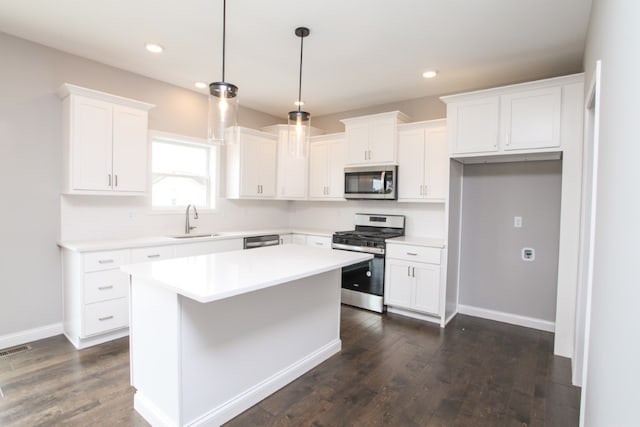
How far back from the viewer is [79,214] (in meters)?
3.35

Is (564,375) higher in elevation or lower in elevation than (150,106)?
lower

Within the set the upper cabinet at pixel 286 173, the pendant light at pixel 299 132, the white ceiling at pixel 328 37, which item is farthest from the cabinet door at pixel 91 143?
the upper cabinet at pixel 286 173

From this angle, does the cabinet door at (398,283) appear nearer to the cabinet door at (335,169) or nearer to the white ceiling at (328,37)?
the cabinet door at (335,169)

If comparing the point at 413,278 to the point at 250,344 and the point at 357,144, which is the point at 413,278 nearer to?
the point at 357,144

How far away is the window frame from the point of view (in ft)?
12.9

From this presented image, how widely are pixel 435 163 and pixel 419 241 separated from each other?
933 millimetres

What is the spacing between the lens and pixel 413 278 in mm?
3807

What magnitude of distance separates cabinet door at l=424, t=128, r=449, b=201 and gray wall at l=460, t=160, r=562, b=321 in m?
0.38

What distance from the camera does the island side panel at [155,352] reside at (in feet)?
6.02

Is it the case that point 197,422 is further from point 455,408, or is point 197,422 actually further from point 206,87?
point 206,87

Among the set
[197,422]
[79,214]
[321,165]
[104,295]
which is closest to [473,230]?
[321,165]

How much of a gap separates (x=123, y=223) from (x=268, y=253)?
1.96 meters

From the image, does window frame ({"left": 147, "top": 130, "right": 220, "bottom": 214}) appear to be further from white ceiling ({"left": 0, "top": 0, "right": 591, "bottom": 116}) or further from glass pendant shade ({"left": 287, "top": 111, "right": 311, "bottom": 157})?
glass pendant shade ({"left": 287, "top": 111, "right": 311, "bottom": 157})

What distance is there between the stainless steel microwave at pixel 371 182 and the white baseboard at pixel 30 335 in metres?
3.51
